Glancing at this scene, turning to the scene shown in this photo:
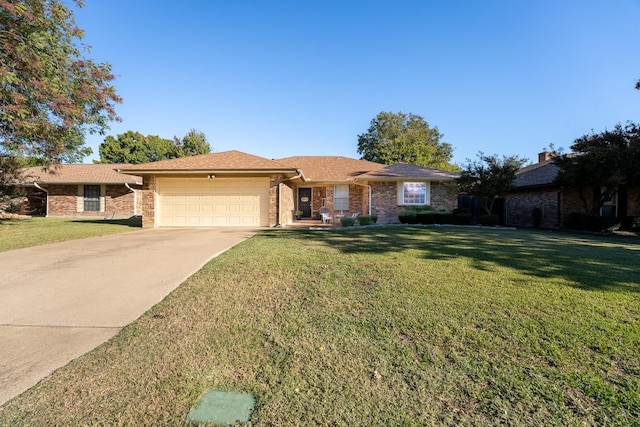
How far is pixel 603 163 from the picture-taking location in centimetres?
1305

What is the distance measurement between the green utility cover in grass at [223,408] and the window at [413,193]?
1608 centimetres

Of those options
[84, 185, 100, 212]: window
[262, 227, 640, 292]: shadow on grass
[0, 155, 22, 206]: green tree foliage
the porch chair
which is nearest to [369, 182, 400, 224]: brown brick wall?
the porch chair

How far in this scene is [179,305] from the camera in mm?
4082

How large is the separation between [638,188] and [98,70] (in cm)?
2521

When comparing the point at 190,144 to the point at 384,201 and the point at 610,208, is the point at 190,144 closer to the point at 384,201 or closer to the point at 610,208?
the point at 384,201

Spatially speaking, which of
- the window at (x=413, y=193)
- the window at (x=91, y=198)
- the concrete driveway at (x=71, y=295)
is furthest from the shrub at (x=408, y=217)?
the window at (x=91, y=198)

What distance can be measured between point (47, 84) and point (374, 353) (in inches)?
509

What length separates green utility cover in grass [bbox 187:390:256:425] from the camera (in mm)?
2107

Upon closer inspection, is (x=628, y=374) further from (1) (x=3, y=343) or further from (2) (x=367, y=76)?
(2) (x=367, y=76)

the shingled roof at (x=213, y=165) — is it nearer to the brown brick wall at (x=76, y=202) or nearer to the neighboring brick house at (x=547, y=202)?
the brown brick wall at (x=76, y=202)

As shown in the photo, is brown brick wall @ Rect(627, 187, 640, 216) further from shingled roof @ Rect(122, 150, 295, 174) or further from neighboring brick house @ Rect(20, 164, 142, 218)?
neighboring brick house @ Rect(20, 164, 142, 218)

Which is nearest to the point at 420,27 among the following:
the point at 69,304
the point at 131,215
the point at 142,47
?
the point at 142,47

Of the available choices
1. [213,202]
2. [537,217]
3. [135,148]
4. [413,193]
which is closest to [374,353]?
[213,202]

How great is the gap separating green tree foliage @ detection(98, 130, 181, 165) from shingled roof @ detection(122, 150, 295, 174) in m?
28.5
